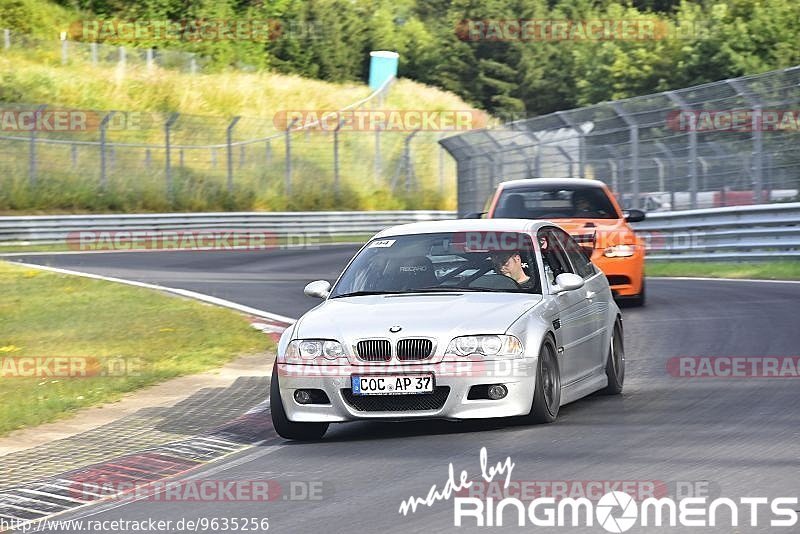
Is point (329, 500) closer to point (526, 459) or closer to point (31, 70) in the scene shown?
point (526, 459)

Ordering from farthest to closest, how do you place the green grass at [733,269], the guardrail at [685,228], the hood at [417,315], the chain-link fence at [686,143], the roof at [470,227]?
the chain-link fence at [686,143] < the guardrail at [685,228] < the green grass at [733,269] < the roof at [470,227] < the hood at [417,315]

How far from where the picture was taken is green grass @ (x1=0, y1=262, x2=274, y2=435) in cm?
1224

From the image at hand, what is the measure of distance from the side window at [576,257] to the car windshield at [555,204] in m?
6.28

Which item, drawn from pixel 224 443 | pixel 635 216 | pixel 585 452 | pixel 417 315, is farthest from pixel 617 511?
pixel 635 216

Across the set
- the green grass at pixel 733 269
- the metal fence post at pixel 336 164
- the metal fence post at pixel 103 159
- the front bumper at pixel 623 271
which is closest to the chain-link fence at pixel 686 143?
the green grass at pixel 733 269

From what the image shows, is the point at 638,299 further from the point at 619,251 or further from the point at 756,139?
the point at 756,139

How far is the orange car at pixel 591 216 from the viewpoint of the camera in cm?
1728

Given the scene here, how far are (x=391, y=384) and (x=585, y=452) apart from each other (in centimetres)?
132

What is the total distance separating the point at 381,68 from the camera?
77.6 metres

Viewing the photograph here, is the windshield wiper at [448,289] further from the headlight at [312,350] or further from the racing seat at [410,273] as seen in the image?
the headlight at [312,350]

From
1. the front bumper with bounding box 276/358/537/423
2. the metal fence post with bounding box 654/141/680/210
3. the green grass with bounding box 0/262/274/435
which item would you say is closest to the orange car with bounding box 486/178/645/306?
the green grass with bounding box 0/262/274/435

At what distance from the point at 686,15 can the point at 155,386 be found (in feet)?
190

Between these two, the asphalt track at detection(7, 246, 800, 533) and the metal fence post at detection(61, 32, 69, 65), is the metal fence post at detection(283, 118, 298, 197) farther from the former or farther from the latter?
the asphalt track at detection(7, 246, 800, 533)

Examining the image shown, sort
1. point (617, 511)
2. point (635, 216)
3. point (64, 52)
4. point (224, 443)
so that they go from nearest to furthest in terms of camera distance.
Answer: point (617, 511) → point (224, 443) → point (635, 216) → point (64, 52)
